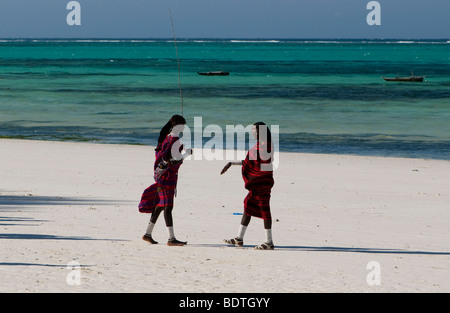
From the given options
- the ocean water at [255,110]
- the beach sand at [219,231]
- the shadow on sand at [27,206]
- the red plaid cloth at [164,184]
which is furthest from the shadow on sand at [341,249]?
the ocean water at [255,110]

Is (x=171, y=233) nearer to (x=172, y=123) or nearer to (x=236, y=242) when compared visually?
(x=236, y=242)

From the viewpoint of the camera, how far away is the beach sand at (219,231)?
8078 mm

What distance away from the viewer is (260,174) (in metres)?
9.48

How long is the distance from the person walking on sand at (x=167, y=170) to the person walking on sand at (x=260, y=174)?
60 centimetres

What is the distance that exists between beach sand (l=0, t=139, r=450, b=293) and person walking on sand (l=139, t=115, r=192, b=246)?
0.46 m

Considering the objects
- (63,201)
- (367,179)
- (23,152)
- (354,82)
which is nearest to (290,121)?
(23,152)

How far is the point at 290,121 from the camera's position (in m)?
39.3

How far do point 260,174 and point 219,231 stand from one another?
1.93 metres

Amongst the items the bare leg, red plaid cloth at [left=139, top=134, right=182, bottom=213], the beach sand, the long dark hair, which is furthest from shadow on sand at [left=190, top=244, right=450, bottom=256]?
the long dark hair

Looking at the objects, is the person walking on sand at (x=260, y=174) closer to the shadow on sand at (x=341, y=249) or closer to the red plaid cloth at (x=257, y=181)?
the red plaid cloth at (x=257, y=181)

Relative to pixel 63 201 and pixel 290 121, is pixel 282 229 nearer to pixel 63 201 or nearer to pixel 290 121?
pixel 63 201

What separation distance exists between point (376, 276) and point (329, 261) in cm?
91

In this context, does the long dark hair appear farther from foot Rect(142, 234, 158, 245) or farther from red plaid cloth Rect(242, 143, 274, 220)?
foot Rect(142, 234, 158, 245)

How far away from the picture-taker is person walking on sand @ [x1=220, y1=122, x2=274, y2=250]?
933 centimetres
